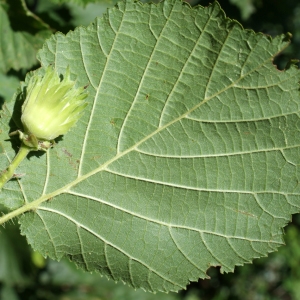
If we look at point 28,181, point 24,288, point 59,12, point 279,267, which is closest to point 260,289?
point 279,267

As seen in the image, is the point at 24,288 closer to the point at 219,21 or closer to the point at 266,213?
the point at 266,213

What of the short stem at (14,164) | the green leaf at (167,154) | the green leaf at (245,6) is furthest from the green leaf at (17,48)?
the green leaf at (245,6)

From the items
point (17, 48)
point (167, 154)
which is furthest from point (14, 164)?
point (17, 48)

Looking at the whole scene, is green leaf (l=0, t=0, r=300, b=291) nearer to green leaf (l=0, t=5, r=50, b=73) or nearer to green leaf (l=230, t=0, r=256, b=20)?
green leaf (l=0, t=5, r=50, b=73)

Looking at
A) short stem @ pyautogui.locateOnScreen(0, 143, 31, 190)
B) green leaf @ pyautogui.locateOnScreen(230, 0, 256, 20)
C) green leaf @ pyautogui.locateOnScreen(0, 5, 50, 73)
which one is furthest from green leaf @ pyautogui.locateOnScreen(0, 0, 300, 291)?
green leaf @ pyautogui.locateOnScreen(230, 0, 256, 20)

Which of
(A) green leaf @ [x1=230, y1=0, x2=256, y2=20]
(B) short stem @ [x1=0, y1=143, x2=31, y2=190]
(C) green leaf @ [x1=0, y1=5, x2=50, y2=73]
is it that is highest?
(A) green leaf @ [x1=230, y1=0, x2=256, y2=20]

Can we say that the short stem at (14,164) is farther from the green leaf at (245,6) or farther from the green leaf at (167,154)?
the green leaf at (245,6)

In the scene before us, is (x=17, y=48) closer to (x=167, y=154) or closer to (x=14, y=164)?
(x=14, y=164)
